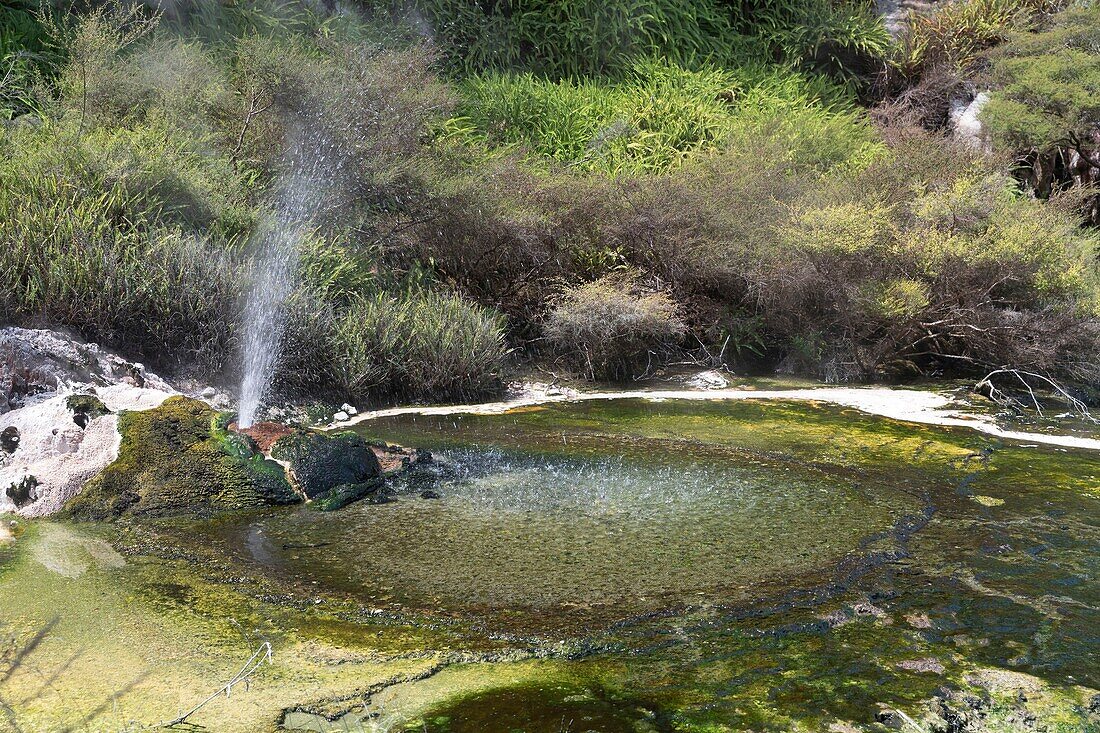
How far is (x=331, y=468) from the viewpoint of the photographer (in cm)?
621

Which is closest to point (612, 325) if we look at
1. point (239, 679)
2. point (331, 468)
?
point (331, 468)

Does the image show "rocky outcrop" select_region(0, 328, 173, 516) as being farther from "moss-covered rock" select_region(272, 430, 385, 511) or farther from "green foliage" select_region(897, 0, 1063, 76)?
"green foliage" select_region(897, 0, 1063, 76)

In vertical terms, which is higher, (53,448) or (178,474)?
(53,448)

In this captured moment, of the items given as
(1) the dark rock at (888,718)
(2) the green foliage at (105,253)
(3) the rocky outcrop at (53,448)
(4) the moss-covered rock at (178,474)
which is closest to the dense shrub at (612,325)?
(2) the green foliage at (105,253)

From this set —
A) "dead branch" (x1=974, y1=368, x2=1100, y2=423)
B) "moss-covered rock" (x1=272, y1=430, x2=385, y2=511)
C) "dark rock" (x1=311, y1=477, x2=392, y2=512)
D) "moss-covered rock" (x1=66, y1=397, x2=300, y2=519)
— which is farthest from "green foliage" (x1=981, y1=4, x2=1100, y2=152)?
"moss-covered rock" (x1=66, y1=397, x2=300, y2=519)

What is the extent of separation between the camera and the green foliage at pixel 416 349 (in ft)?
30.9

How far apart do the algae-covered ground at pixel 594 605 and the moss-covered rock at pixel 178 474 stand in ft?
0.83

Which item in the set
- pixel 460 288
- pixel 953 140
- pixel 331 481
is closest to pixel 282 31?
pixel 460 288

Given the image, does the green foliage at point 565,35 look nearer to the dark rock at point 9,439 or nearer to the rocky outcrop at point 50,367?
the rocky outcrop at point 50,367

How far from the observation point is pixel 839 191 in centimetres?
1194

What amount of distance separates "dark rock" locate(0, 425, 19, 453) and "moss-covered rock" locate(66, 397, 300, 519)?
0.60 m

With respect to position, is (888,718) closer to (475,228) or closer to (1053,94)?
(475,228)

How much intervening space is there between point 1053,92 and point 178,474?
1276 centimetres

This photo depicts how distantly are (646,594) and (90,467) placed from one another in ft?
11.5
